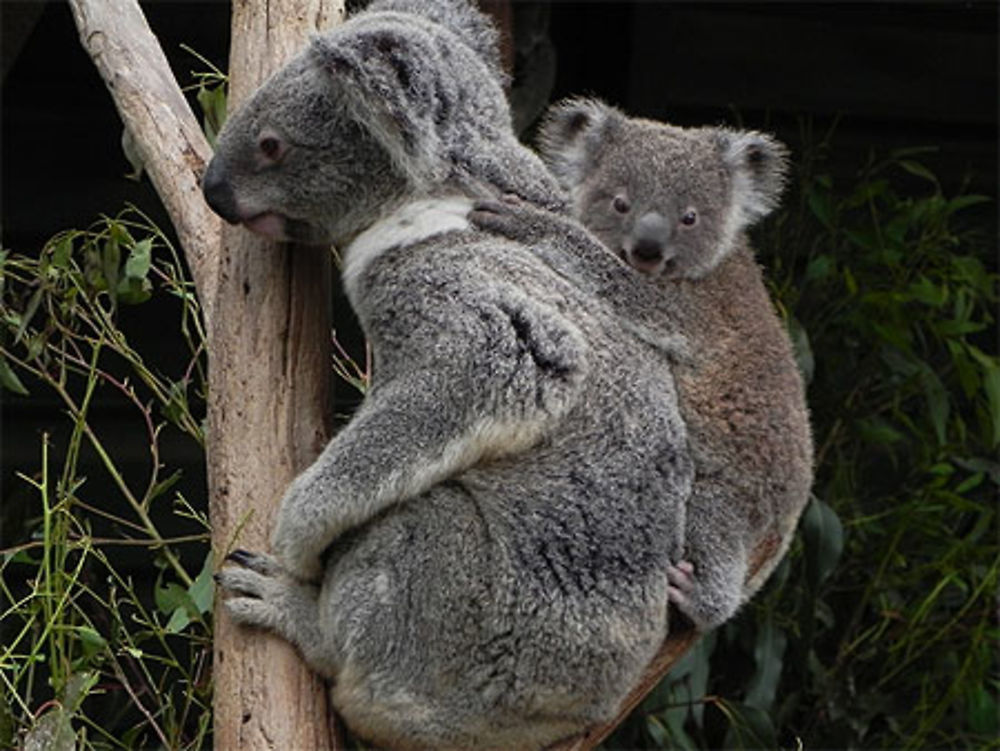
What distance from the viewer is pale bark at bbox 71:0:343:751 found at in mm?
2877

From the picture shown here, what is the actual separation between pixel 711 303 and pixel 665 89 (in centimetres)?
234

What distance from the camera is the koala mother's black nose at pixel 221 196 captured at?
2.94 meters

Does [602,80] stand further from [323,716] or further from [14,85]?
[323,716]

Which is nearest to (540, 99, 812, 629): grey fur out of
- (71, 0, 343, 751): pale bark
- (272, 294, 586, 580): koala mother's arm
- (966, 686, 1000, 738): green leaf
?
(272, 294, 586, 580): koala mother's arm

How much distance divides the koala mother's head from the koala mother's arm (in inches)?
10.6

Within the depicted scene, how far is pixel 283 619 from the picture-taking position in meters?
2.88

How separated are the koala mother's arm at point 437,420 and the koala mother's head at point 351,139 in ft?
0.88

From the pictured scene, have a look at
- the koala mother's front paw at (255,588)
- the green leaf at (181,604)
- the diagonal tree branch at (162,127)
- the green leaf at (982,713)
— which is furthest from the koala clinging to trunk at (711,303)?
the green leaf at (982,713)

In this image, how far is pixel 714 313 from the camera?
3.19m

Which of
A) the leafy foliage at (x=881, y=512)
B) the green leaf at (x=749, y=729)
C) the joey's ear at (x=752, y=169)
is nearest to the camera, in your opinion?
the joey's ear at (x=752, y=169)

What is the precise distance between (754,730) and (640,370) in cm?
191

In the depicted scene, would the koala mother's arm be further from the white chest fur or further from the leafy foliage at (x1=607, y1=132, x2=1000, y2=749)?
the leafy foliage at (x1=607, y1=132, x2=1000, y2=749)

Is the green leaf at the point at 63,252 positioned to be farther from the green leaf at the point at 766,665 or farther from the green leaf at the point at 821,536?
the green leaf at the point at 766,665

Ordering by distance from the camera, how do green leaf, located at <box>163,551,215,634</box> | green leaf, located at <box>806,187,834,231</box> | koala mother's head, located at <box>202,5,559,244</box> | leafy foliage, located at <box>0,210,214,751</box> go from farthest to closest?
green leaf, located at <box>806,187,834,231</box> < green leaf, located at <box>163,551,215,634</box> < leafy foliage, located at <box>0,210,214,751</box> < koala mother's head, located at <box>202,5,559,244</box>
